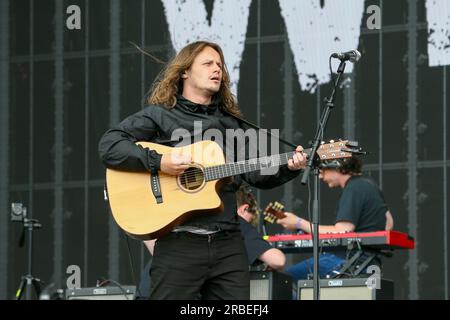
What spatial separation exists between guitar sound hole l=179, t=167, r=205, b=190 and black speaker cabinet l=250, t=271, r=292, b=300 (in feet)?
6.62

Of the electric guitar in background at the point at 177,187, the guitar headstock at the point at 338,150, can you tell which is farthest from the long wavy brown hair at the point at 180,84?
the guitar headstock at the point at 338,150

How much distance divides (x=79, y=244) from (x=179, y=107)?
4421mm

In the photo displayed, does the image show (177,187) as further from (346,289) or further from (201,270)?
(346,289)

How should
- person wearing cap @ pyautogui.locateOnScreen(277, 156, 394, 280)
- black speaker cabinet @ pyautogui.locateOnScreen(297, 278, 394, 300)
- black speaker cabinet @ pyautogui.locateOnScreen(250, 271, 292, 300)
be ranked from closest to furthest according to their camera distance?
black speaker cabinet @ pyautogui.locateOnScreen(297, 278, 394, 300), black speaker cabinet @ pyautogui.locateOnScreen(250, 271, 292, 300), person wearing cap @ pyautogui.locateOnScreen(277, 156, 394, 280)

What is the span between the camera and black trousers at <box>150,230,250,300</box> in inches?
199

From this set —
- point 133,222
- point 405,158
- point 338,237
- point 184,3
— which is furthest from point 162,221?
point 184,3

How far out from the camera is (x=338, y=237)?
732 centimetres

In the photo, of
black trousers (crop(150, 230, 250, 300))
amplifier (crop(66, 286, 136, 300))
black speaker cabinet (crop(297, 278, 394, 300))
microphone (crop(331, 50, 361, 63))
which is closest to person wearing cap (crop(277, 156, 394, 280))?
black speaker cabinet (crop(297, 278, 394, 300))

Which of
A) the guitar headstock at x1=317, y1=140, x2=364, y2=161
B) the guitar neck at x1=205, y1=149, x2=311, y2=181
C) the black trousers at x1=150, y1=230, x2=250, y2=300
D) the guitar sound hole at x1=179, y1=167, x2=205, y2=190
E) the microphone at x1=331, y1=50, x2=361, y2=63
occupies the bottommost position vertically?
the black trousers at x1=150, y1=230, x2=250, y2=300

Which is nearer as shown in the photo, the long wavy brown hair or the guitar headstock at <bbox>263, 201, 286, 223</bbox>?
the long wavy brown hair

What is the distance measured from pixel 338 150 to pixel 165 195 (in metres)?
0.91

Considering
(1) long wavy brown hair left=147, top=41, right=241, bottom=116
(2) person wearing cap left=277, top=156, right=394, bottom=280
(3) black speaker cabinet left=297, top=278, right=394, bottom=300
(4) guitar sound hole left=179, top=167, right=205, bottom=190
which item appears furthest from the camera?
(2) person wearing cap left=277, top=156, right=394, bottom=280

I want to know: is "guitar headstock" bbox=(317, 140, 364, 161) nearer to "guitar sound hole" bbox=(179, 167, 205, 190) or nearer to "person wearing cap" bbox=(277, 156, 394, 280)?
"guitar sound hole" bbox=(179, 167, 205, 190)
